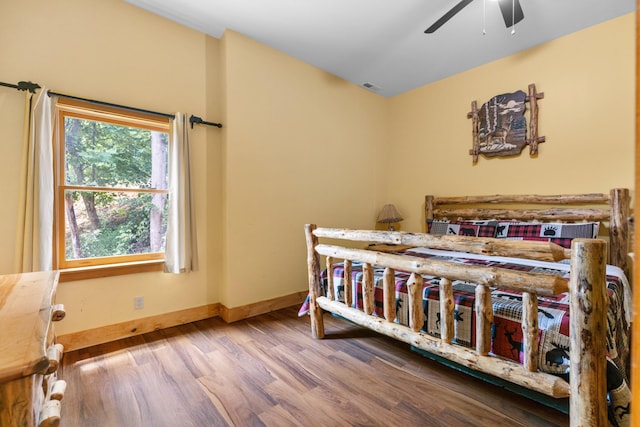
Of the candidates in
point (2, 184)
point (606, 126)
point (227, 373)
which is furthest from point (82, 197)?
point (606, 126)

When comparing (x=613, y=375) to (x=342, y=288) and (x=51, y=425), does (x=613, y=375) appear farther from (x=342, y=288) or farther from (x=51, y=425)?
(x=51, y=425)

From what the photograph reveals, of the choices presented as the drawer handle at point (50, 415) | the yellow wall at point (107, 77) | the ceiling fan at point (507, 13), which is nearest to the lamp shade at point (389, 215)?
the ceiling fan at point (507, 13)

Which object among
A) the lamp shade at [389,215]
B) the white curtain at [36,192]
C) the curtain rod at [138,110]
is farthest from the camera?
the lamp shade at [389,215]

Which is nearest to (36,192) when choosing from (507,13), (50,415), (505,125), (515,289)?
(50,415)

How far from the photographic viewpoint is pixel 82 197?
2266 mm

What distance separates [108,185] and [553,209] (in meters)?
4.25

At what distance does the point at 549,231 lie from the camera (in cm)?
278

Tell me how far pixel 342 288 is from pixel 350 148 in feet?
7.35

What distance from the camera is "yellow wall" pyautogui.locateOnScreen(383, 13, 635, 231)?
2.64 m

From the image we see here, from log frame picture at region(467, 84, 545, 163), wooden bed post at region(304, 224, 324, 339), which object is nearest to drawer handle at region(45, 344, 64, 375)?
wooden bed post at region(304, 224, 324, 339)

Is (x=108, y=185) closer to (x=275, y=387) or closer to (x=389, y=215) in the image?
(x=275, y=387)

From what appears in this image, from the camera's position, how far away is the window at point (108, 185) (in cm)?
219

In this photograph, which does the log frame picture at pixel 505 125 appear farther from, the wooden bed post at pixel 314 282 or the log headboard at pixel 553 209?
the wooden bed post at pixel 314 282

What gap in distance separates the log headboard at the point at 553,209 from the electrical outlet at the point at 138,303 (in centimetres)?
338
